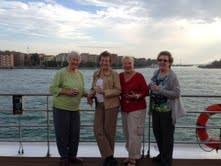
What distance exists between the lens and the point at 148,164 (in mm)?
5383

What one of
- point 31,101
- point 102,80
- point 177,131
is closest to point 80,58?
point 102,80

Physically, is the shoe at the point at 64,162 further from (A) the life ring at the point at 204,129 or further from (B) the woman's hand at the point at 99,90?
(A) the life ring at the point at 204,129

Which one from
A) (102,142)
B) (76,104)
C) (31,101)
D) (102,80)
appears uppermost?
(102,80)

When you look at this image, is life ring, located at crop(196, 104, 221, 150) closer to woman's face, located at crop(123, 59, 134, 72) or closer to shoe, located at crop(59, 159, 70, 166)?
woman's face, located at crop(123, 59, 134, 72)

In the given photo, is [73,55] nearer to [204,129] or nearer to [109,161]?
[109,161]

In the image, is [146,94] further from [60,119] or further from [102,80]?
[60,119]

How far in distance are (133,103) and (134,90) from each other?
0.53 ft

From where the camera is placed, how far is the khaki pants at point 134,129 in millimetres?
5020

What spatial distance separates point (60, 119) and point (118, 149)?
1301 millimetres

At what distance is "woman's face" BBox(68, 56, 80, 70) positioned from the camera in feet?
16.5

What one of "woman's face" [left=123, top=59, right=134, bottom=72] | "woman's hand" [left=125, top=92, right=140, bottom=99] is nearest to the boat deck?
"woman's hand" [left=125, top=92, right=140, bottom=99]

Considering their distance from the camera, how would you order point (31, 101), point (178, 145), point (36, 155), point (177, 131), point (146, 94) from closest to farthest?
point (146, 94) < point (36, 155) < point (178, 145) < point (177, 131) < point (31, 101)

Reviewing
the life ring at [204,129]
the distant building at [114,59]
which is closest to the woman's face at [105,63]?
the distant building at [114,59]

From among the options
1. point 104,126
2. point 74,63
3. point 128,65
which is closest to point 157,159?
point 104,126
